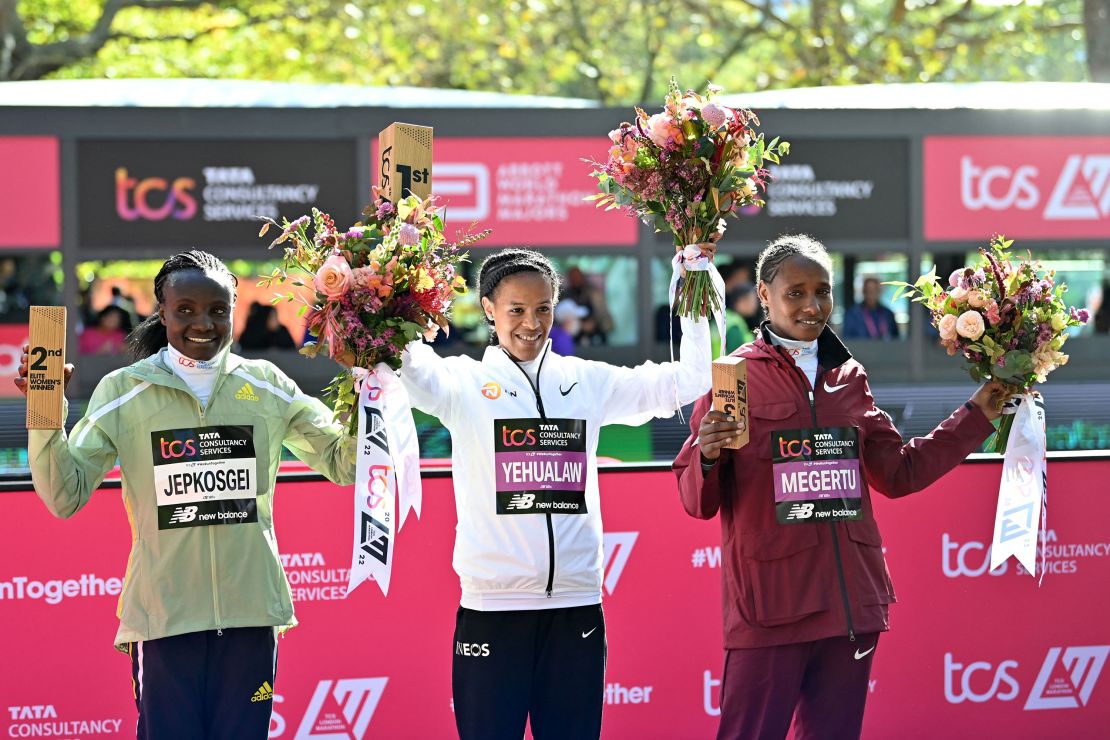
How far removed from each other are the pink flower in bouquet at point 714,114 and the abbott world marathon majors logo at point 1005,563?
2.19m

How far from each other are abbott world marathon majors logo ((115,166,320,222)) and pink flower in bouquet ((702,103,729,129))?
7.03 m

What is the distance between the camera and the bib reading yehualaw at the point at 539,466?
3869 mm

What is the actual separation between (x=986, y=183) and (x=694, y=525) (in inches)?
282

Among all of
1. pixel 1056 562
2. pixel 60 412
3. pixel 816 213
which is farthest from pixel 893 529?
pixel 816 213

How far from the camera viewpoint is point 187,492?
3.76m

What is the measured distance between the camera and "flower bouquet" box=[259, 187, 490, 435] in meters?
3.74

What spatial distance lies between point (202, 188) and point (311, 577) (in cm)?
618

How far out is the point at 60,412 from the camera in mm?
3566

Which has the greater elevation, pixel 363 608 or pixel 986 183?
pixel 986 183

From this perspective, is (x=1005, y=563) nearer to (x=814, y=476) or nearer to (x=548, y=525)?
(x=814, y=476)

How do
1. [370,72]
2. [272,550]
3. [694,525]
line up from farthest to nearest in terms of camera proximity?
1. [370,72]
2. [694,525]
3. [272,550]

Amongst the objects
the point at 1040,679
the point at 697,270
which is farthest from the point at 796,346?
the point at 1040,679

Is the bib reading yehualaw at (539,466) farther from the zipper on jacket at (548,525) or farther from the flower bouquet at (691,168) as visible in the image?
the flower bouquet at (691,168)

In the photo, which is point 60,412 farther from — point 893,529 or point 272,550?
point 893,529
